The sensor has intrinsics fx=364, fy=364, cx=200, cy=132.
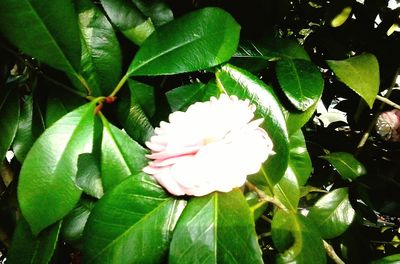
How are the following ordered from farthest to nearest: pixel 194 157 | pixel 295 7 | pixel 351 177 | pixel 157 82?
pixel 295 7, pixel 351 177, pixel 157 82, pixel 194 157

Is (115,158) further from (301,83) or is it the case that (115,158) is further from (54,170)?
(301,83)

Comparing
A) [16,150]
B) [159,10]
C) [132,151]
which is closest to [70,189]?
[132,151]

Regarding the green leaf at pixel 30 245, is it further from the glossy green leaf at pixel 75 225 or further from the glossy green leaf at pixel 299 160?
the glossy green leaf at pixel 299 160

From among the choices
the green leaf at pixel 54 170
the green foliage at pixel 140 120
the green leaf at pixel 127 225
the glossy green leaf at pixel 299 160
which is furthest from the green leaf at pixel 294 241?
the green leaf at pixel 54 170

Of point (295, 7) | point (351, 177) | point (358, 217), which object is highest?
point (295, 7)

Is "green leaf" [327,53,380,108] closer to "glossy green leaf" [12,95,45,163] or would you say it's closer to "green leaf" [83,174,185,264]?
"green leaf" [83,174,185,264]

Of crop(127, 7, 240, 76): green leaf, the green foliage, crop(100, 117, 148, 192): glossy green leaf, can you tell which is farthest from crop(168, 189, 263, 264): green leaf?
crop(127, 7, 240, 76): green leaf

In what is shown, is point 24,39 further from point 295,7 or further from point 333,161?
point 295,7

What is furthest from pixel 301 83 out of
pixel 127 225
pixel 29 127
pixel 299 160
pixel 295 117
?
pixel 29 127
